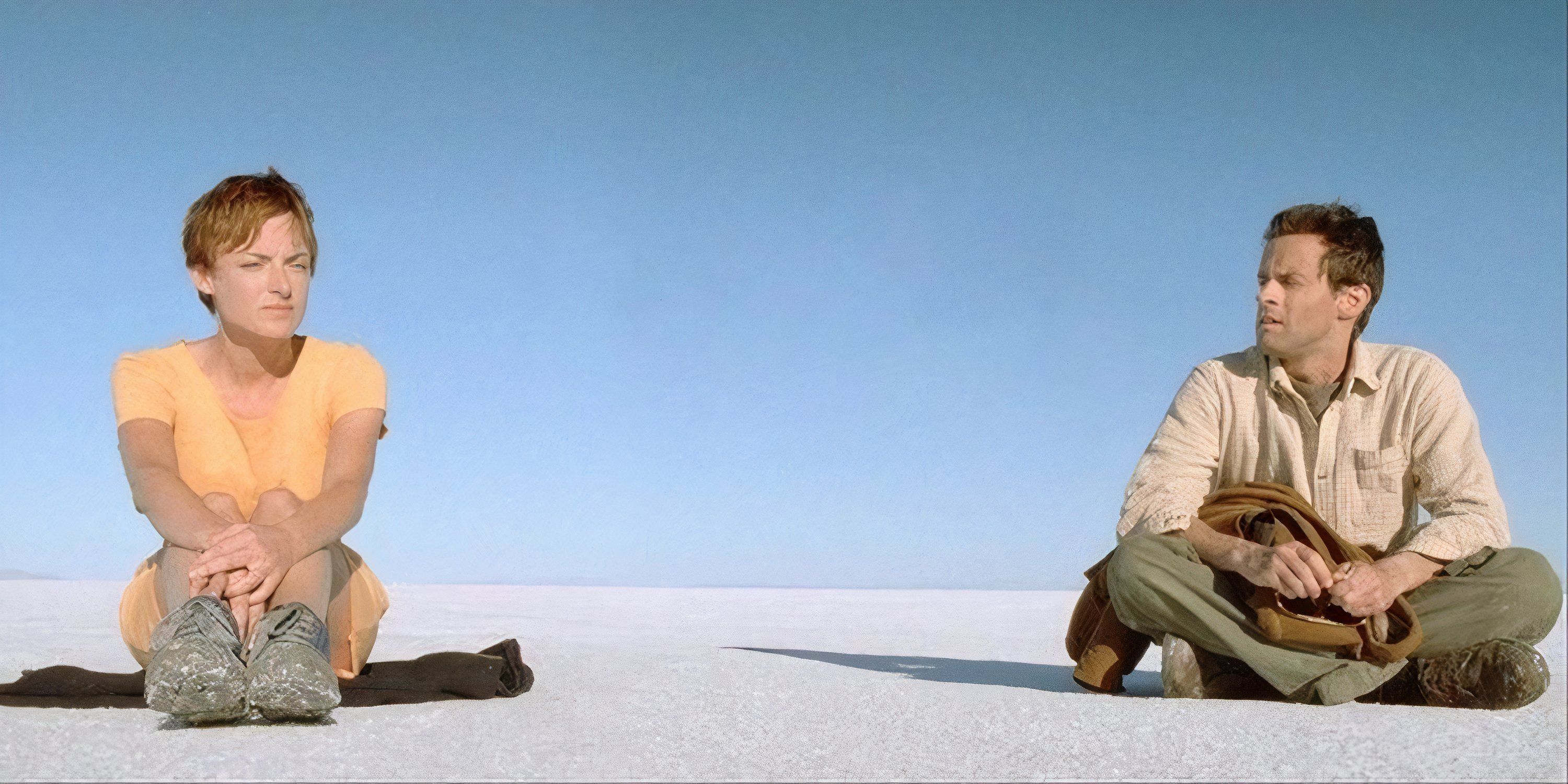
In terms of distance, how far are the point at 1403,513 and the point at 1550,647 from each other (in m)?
2.80

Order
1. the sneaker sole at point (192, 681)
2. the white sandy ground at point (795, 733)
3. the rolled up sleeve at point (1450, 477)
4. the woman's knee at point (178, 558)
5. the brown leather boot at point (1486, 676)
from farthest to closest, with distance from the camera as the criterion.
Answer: the rolled up sleeve at point (1450, 477) < the brown leather boot at point (1486, 676) < the woman's knee at point (178, 558) < the sneaker sole at point (192, 681) < the white sandy ground at point (795, 733)

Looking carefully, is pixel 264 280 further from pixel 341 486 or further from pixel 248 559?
pixel 248 559

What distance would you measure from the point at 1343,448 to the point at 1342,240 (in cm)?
70

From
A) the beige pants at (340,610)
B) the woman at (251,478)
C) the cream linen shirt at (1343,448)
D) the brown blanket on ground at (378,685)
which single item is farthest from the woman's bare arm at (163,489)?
the cream linen shirt at (1343,448)

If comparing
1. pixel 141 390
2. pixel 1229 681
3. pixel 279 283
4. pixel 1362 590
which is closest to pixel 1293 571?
pixel 1362 590

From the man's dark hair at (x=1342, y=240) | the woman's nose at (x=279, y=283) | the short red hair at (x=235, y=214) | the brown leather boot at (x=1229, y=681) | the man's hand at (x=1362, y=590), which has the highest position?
the man's dark hair at (x=1342, y=240)

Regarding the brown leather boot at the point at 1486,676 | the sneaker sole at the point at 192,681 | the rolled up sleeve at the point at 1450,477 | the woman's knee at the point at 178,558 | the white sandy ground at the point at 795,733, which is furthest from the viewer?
the rolled up sleeve at the point at 1450,477

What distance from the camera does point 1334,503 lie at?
14.1 feet

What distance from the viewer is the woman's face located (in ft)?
12.1

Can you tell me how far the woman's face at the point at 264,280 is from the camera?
369 centimetres

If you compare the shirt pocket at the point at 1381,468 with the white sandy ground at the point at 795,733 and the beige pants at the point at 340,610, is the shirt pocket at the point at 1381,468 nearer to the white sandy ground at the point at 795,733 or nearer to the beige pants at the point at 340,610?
the white sandy ground at the point at 795,733

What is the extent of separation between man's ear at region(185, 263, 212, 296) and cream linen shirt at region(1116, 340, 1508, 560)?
117 inches

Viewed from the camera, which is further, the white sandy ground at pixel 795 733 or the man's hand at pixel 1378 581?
the man's hand at pixel 1378 581

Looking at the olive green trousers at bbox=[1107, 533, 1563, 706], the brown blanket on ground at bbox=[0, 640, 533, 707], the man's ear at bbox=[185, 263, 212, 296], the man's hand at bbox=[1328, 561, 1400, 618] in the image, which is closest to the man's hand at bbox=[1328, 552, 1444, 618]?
the man's hand at bbox=[1328, 561, 1400, 618]
